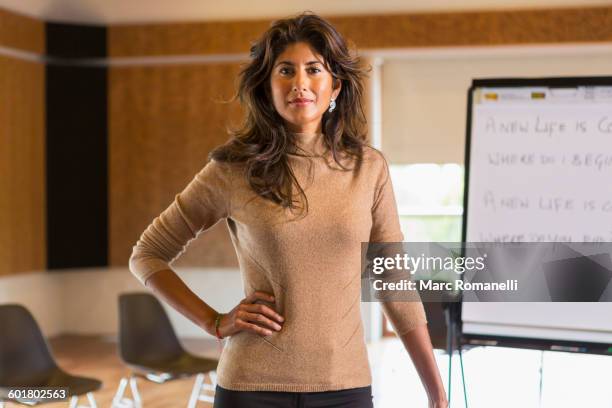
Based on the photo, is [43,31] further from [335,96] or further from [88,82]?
[335,96]

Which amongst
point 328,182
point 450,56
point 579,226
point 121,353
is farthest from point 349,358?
point 450,56

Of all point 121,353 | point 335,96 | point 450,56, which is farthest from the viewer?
point 450,56

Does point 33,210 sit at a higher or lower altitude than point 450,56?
lower

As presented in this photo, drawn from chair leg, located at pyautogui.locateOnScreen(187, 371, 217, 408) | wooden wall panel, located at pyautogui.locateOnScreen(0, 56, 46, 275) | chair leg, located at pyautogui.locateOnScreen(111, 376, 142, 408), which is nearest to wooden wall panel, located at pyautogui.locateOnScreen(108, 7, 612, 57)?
wooden wall panel, located at pyautogui.locateOnScreen(0, 56, 46, 275)

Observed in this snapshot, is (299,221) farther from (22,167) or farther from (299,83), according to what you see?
(22,167)

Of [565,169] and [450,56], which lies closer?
[565,169]

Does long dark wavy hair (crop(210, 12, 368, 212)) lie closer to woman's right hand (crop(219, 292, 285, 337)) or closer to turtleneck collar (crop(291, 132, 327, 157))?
turtleneck collar (crop(291, 132, 327, 157))

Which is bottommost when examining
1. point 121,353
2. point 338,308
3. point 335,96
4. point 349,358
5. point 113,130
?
point 121,353

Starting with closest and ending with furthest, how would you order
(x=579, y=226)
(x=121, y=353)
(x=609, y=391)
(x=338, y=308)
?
(x=338, y=308), (x=579, y=226), (x=609, y=391), (x=121, y=353)

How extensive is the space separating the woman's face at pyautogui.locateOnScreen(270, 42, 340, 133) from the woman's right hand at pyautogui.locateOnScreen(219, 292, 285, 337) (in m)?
0.37

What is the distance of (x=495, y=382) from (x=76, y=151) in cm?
525

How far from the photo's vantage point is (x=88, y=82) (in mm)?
7832

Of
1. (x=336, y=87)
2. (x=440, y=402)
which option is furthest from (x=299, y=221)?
(x=440, y=402)

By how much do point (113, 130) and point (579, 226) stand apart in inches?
232
